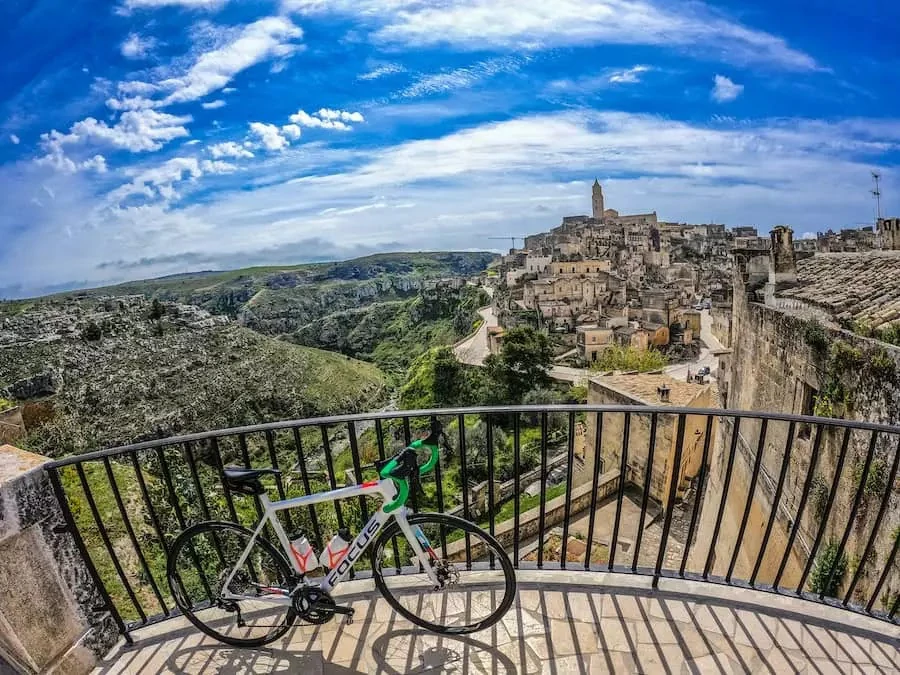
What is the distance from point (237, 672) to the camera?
2604mm

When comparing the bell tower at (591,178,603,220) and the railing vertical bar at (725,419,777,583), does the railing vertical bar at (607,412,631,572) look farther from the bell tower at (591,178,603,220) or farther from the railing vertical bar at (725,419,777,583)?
the bell tower at (591,178,603,220)

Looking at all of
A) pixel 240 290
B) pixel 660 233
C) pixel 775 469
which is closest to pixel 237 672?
pixel 775 469

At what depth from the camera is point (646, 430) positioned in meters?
14.2

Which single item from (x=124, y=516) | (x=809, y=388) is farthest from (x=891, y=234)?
(x=124, y=516)

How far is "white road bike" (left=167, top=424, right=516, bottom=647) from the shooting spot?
2539 millimetres

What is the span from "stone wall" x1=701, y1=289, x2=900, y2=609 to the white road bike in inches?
99.9

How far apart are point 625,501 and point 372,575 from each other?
12.9 metres

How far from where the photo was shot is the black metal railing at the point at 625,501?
2631 mm

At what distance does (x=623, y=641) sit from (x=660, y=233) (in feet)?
294

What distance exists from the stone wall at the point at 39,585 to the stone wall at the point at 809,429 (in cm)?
448

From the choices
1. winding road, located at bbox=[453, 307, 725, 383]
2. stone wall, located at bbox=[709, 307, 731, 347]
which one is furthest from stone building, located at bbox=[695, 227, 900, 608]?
stone wall, located at bbox=[709, 307, 731, 347]

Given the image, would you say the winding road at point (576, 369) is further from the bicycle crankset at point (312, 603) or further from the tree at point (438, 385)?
the bicycle crankset at point (312, 603)

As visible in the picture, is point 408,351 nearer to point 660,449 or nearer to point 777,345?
point 660,449

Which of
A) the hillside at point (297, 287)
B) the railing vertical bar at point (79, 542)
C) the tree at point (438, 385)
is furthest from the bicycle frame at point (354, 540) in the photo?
the hillside at point (297, 287)
